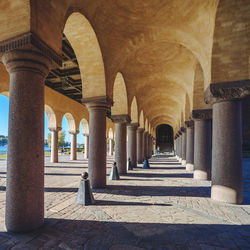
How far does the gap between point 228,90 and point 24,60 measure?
5036mm

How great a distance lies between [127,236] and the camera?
341cm

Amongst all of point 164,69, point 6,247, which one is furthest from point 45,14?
point 164,69

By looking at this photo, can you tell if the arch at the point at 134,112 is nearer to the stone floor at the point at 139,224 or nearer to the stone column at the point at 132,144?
the stone column at the point at 132,144

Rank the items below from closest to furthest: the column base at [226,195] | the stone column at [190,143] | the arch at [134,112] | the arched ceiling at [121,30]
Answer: the column base at [226,195]
the arched ceiling at [121,30]
the stone column at [190,143]
the arch at [134,112]

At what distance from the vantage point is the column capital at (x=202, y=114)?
28.9ft

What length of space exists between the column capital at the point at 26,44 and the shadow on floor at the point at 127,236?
3233 mm

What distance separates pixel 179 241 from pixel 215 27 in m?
5.45

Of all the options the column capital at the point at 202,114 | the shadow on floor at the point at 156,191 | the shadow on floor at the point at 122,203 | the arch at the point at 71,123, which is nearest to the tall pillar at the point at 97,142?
the shadow on floor at the point at 156,191

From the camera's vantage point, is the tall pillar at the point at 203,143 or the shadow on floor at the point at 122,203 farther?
the tall pillar at the point at 203,143

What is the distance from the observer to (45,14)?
3611mm


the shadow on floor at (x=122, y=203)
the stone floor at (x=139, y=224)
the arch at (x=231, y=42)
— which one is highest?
the arch at (x=231, y=42)

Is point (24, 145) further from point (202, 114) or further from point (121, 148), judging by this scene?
point (202, 114)

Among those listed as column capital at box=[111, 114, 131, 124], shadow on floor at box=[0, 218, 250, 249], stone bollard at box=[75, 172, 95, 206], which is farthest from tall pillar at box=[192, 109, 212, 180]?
stone bollard at box=[75, 172, 95, 206]

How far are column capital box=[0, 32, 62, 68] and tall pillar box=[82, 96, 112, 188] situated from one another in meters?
3.65
